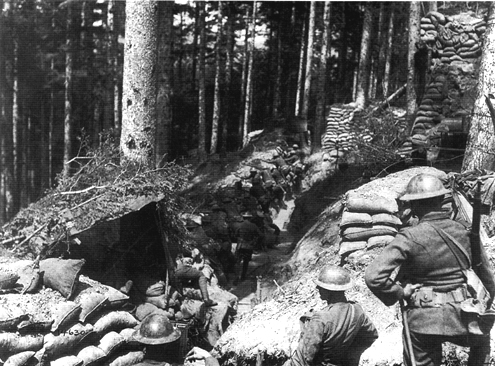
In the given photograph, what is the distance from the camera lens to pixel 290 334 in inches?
239

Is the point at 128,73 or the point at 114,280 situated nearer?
the point at 114,280

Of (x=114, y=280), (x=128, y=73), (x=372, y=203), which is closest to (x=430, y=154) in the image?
(x=372, y=203)

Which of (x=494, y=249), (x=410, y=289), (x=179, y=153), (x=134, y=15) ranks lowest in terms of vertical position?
(x=179, y=153)

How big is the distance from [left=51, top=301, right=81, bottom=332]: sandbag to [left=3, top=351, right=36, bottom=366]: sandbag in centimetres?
38

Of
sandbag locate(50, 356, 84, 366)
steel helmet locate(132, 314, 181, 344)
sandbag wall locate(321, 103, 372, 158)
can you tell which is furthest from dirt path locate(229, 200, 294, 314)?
steel helmet locate(132, 314, 181, 344)

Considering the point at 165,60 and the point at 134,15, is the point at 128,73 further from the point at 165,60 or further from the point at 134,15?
the point at 165,60

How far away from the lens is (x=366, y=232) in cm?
733

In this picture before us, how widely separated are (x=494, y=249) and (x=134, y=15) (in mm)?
6198

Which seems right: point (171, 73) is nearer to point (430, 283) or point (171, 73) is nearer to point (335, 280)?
point (335, 280)

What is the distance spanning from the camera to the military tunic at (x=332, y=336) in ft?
12.1

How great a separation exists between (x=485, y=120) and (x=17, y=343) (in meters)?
7.20

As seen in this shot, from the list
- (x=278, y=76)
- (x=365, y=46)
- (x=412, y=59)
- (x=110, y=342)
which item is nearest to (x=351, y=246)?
(x=110, y=342)

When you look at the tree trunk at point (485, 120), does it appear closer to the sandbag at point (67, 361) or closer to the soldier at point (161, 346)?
the soldier at point (161, 346)

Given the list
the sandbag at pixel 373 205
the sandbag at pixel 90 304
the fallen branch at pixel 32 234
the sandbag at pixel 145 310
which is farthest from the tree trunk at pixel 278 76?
the sandbag at pixel 90 304
